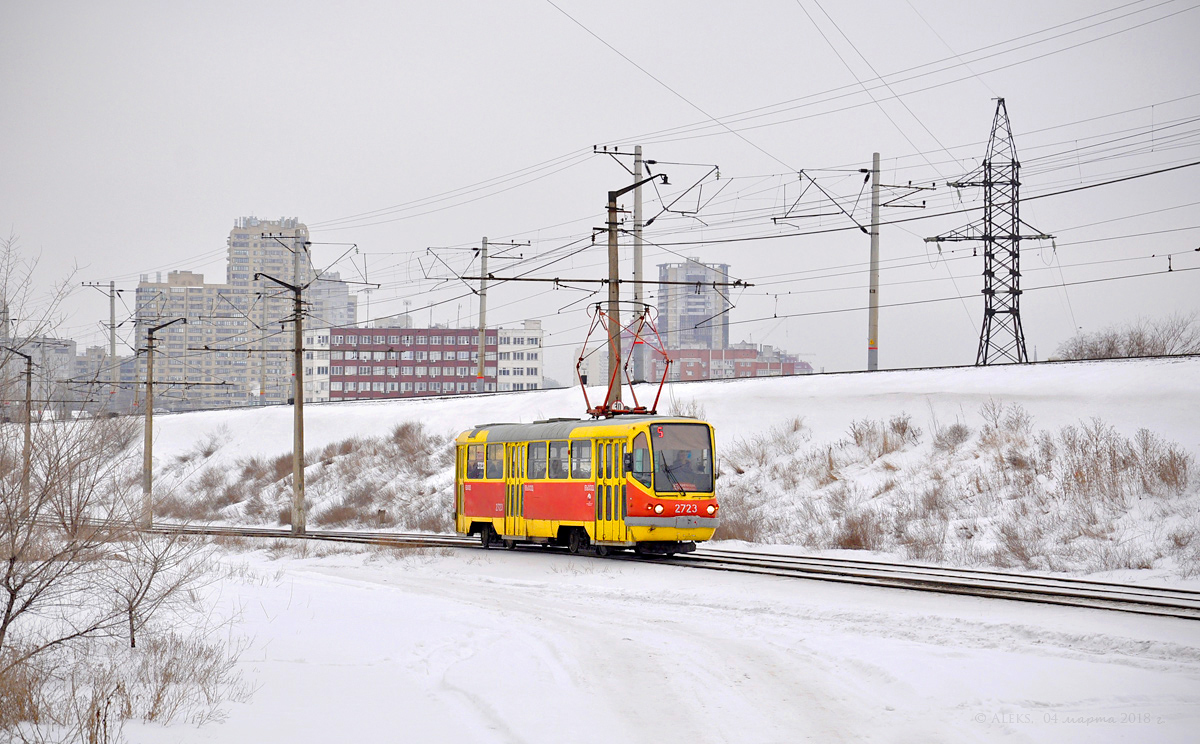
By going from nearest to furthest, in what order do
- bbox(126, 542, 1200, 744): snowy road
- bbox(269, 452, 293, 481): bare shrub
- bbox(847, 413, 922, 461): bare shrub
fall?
bbox(126, 542, 1200, 744): snowy road → bbox(847, 413, 922, 461): bare shrub → bbox(269, 452, 293, 481): bare shrub

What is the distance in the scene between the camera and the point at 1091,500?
80.0 ft

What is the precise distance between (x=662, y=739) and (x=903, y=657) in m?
3.95

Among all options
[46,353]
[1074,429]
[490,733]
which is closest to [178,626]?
[46,353]

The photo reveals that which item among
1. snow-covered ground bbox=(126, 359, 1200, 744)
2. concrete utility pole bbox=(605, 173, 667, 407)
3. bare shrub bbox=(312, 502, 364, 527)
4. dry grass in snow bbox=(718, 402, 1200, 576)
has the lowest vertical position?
bare shrub bbox=(312, 502, 364, 527)

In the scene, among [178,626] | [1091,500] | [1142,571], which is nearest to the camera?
[178,626]

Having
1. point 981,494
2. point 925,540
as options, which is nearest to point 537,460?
point 925,540

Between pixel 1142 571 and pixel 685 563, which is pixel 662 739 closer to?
pixel 685 563

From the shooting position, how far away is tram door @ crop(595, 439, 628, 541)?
2281cm

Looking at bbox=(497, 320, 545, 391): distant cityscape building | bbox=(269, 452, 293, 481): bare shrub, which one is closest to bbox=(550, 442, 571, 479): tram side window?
bbox=(269, 452, 293, 481): bare shrub

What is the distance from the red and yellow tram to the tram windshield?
2 cm

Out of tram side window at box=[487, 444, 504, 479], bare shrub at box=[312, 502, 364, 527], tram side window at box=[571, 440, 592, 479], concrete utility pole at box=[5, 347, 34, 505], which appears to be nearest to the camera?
concrete utility pole at box=[5, 347, 34, 505]

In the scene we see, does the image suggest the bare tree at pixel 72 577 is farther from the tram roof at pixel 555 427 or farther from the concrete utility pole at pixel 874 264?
the concrete utility pole at pixel 874 264

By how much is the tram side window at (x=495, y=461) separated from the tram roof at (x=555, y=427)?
0.18 meters

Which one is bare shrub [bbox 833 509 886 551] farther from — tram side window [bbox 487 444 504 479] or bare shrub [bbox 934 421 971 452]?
tram side window [bbox 487 444 504 479]
